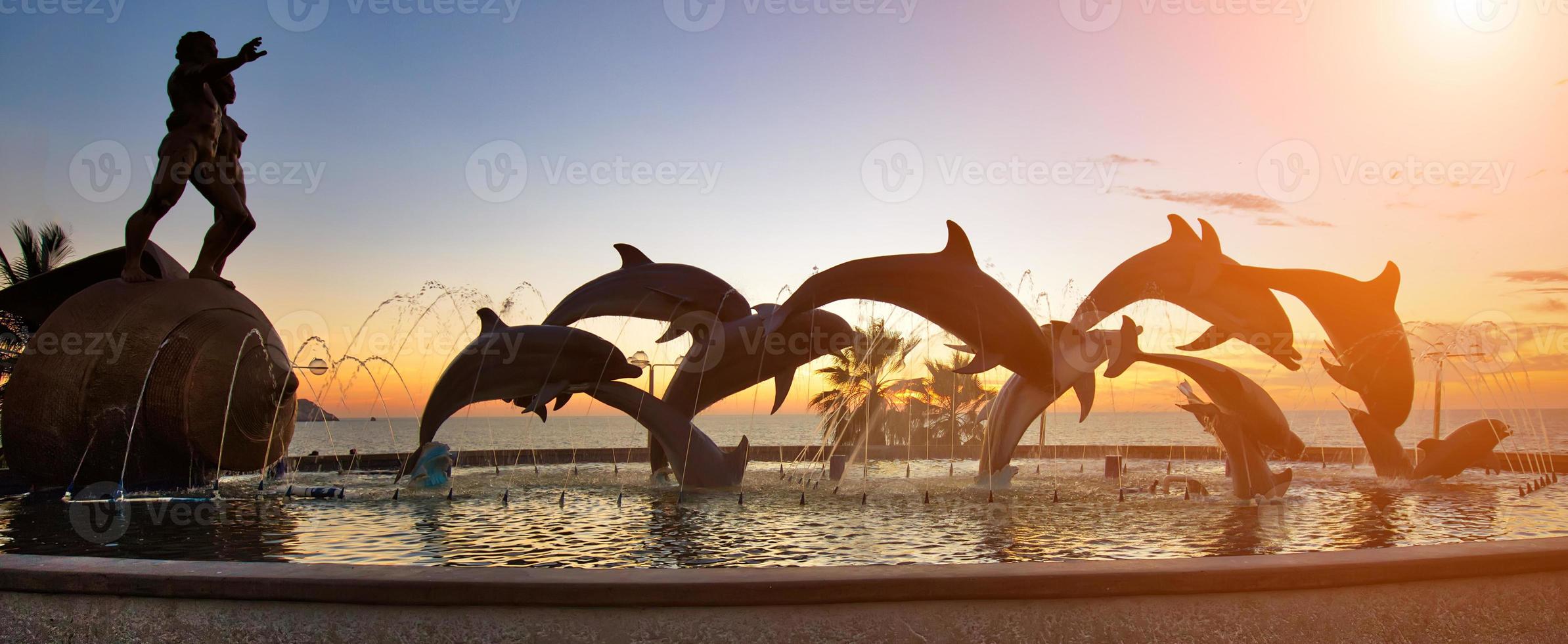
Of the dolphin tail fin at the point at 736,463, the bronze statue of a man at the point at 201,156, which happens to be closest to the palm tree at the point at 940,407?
the dolphin tail fin at the point at 736,463

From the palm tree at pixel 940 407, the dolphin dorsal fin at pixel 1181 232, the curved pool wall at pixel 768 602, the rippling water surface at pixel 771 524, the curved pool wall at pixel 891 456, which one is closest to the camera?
the curved pool wall at pixel 768 602

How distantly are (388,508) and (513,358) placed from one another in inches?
111

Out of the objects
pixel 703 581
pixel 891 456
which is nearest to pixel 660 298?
pixel 703 581

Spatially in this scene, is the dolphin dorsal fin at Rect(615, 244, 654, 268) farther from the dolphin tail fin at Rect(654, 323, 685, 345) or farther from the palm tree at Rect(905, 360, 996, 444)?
the palm tree at Rect(905, 360, 996, 444)

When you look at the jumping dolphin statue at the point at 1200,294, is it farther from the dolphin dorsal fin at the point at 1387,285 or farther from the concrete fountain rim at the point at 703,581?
the concrete fountain rim at the point at 703,581

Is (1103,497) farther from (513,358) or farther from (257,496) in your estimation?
(257,496)

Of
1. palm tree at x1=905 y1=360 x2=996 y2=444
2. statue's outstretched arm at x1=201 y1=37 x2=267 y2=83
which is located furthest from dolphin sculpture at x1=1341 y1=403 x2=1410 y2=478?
palm tree at x1=905 y1=360 x2=996 y2=444

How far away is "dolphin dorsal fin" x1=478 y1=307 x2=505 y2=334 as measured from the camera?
14.1 meters

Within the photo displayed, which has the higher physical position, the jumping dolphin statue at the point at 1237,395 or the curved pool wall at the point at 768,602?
the jumping dolphin statue at the point at 1237,395

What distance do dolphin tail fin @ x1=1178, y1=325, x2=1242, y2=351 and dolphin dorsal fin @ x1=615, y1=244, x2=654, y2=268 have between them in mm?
8485

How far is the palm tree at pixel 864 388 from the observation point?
30.0 m

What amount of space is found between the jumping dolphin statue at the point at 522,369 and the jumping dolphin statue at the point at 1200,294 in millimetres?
7055

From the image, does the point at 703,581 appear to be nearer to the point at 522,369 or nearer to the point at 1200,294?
the point at 522,369

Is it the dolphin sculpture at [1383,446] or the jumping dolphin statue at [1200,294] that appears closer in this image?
the jumping dolphin statue at [1200,294]
